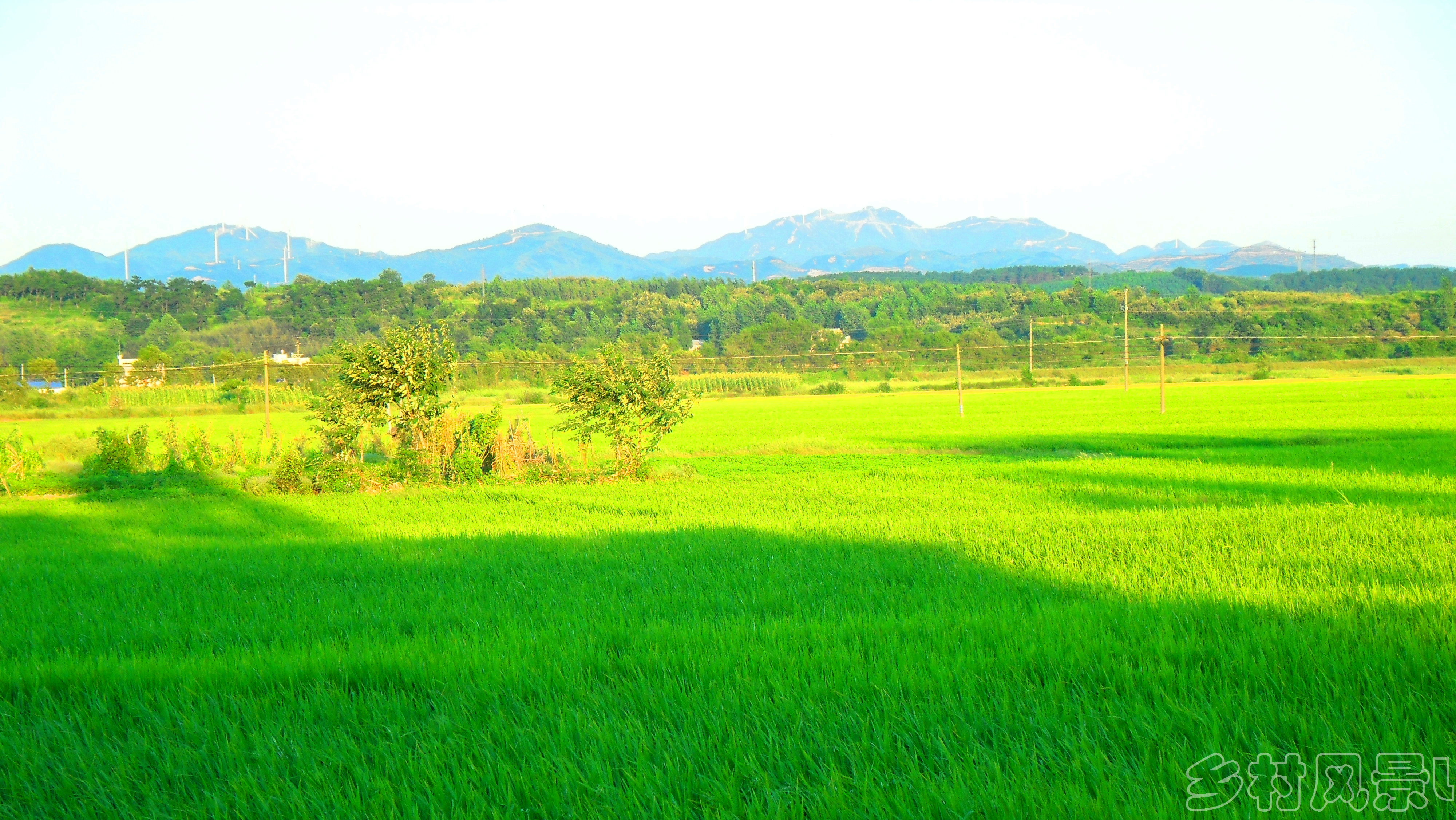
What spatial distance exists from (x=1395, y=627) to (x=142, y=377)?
37.5 metres

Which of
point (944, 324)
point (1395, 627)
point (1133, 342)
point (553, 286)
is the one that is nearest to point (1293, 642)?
point (1395, 627)

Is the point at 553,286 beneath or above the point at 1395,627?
above

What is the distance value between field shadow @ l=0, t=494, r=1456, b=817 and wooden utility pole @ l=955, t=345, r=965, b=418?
976 inches

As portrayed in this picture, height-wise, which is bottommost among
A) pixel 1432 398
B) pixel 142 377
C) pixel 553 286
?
pixel 1432 398

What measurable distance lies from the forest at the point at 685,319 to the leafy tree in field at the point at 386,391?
153 feet

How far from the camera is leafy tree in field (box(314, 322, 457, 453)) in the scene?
580 inches

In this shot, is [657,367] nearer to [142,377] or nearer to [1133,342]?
[142,377]

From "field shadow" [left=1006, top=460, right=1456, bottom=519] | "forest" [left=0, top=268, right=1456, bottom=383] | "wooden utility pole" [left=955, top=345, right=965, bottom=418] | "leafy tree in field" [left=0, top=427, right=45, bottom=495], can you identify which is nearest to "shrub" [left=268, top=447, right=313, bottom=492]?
"leafy tree in field" [left=0, top=427, right=45, bottom=495]

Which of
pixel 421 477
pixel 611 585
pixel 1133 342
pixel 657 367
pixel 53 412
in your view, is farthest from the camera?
pixel 1133 342

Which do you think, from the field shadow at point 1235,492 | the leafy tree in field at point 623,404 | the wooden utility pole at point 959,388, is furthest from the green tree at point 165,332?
the field shadow at point 1235,492

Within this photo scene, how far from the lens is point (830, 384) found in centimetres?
5853

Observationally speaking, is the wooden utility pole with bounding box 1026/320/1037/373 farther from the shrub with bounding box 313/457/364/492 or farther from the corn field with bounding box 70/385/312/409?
the shrub with bounding box 313/457/364/492

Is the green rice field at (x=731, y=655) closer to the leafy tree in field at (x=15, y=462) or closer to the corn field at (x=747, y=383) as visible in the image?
the leafy tree in field at (x=15, y=462)

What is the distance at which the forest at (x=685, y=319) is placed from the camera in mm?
72562
